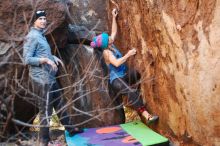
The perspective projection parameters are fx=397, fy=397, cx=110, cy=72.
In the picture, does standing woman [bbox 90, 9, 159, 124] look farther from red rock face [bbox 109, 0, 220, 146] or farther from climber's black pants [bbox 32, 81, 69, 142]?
climber's black pants [bbox 32, 81, 69, 142]

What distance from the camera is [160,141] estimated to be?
534 centimetres

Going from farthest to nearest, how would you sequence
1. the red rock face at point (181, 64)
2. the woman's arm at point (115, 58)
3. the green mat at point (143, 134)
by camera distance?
the woman's arm at point (115, 58) → the green mat at point (143, 134) → the red rock face at point (181, 64)

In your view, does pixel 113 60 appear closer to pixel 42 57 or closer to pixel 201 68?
pixel 42 57

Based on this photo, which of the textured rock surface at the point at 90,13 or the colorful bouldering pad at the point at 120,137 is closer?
the colorful bouldering pad at the point at 120,137

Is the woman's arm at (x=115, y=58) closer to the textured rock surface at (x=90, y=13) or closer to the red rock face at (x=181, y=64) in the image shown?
the red rock face at (x=181, y=64)

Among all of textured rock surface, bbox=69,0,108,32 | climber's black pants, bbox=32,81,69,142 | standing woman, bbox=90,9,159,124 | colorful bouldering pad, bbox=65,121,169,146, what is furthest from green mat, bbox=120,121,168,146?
textured rock surface, bbox=69,0,108,32

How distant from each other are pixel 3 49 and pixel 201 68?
3.57 metres

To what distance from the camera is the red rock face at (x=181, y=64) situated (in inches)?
185

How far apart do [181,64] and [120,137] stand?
1413 millimetres

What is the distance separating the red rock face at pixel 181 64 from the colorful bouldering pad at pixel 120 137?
28 centimetres

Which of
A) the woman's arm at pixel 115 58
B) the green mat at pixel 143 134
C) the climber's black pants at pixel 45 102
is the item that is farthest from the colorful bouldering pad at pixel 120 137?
the woman's arm at pixel 115 58

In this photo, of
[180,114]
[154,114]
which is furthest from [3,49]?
[180,114]

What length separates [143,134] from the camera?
5.75m

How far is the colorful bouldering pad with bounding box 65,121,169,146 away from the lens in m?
5.41
